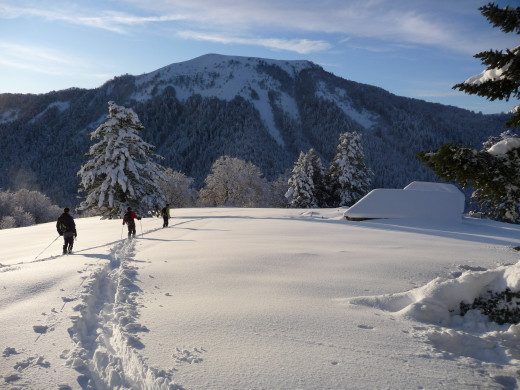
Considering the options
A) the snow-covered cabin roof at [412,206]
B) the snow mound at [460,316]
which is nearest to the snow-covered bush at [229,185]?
the snow-covered cabin roof at [412,206]

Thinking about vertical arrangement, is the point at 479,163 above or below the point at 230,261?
above

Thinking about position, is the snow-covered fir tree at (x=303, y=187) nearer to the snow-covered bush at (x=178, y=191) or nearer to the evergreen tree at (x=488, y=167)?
the snow-covered bush at (x=178, y=191)

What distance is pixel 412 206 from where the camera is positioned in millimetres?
21391

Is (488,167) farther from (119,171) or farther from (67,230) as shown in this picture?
(119,171)

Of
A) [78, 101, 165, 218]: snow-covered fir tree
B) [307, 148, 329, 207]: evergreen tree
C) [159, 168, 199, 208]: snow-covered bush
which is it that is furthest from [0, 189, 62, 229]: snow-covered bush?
[307, 148, 329, 207]: evergreen tree

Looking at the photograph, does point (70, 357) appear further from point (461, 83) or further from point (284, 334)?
point (461, 83)

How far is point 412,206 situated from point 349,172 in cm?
2024

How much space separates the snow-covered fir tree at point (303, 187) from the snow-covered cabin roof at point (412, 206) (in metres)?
19.3

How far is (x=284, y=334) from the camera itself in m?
4.26

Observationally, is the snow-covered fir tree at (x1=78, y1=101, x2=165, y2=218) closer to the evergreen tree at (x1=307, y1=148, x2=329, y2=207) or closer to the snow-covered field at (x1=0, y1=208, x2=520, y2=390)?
the snow-covered field at (x1=0, y1=208, x2=520, y2=390)

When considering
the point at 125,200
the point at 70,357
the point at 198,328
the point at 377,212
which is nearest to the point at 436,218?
the point at 377,212

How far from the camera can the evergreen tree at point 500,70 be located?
397 cm

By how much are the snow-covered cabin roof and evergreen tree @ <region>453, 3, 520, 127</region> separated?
59.0ft

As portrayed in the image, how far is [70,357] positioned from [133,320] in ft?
3.58
